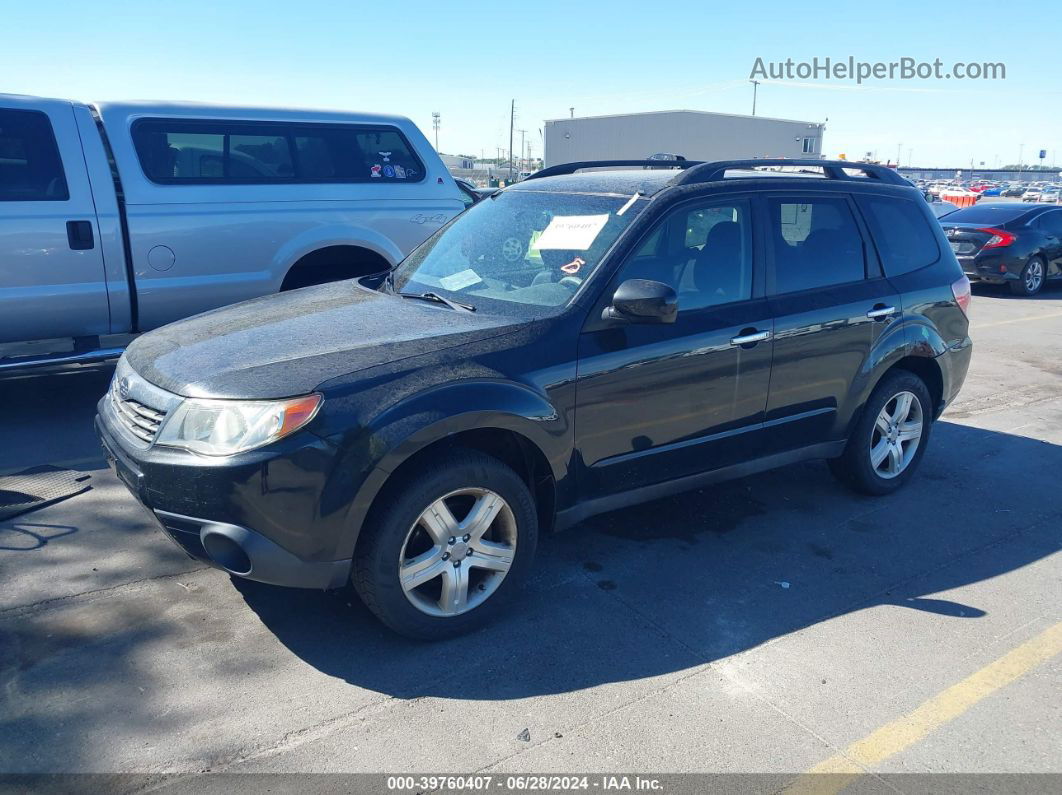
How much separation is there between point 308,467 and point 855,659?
2.24m

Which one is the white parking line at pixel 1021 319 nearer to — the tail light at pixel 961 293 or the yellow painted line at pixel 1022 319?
the yellow painted line at pixel 1022 319

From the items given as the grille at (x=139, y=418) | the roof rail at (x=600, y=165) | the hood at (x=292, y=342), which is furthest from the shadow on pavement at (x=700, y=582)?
the roof rail at (x=600, y=165)

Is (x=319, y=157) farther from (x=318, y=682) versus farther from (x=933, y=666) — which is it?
(x=933, y=666)

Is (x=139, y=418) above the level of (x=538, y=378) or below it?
below

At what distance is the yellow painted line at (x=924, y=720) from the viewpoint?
272cm

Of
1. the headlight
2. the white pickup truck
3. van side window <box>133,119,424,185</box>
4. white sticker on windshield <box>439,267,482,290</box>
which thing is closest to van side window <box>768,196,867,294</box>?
white sticker on windshield <box>439,267,482,290</box>

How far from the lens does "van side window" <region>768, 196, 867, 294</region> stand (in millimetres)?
4373

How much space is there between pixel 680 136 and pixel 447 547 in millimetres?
36992

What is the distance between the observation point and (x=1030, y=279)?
14352 mm

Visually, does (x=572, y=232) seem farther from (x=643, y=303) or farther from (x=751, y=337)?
(x=751, y=337)

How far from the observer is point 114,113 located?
20.3 feet

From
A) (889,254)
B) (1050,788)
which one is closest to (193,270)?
(889,254)

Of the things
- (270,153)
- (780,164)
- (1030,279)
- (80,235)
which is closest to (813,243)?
(780,164)

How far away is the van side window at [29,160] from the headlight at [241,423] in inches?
150
